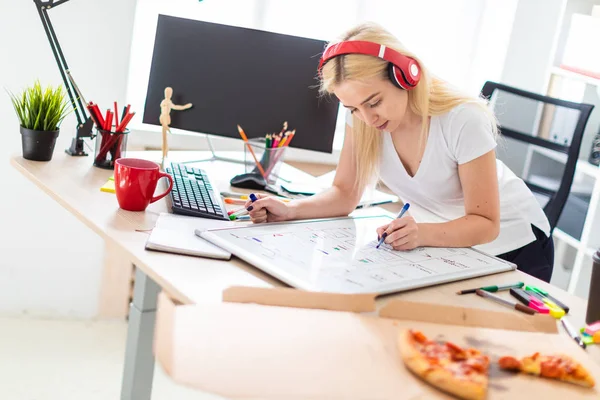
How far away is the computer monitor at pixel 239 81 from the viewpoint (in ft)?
6.59

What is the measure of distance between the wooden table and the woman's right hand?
21 cm

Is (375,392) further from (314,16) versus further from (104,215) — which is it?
(314,16)

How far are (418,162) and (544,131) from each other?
2.16 feet

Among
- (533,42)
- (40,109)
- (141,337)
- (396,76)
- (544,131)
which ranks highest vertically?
(533,42)

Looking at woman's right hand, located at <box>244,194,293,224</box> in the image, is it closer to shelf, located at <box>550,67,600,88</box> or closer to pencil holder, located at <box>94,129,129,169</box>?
pencil holder, located at <box>94,129,129,169</box>

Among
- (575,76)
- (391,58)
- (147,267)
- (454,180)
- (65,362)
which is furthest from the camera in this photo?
(575,76)

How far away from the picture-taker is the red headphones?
1463mm

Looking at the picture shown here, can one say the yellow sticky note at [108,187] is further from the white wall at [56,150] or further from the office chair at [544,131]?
the office chair at [544,131]

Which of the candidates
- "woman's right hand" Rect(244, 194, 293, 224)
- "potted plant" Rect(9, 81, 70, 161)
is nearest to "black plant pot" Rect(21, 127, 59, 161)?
"potted plant" Rect(9, 81, 70, 161)

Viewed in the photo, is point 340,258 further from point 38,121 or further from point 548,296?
point 38,121

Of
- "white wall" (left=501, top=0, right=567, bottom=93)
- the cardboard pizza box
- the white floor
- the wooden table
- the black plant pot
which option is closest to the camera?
the cardboard pizza box

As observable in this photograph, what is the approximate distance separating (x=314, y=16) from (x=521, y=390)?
2044 millimetres

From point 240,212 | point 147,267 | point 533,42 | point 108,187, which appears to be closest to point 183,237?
point 147,267

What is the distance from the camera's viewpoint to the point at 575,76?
2.70 meters
